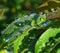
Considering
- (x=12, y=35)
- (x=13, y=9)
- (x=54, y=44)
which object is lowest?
(x=54, y=44)

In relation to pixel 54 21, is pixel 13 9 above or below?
above

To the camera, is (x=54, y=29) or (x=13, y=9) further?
(x=13, y=9)

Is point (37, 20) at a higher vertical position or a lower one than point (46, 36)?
higher

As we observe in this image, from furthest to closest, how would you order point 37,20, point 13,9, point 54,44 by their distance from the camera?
point 13,9, point 37,20, point 54,44

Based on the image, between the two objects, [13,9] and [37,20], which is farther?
[13,9]

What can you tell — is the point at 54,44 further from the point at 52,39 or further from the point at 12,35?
the point at 12,35

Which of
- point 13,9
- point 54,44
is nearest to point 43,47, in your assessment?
point 54,44

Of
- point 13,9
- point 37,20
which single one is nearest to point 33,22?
point 37,20

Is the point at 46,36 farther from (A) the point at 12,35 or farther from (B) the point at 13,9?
(B) the point at 13,9

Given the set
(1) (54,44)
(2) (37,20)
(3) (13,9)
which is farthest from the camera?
(3) (13,9)
